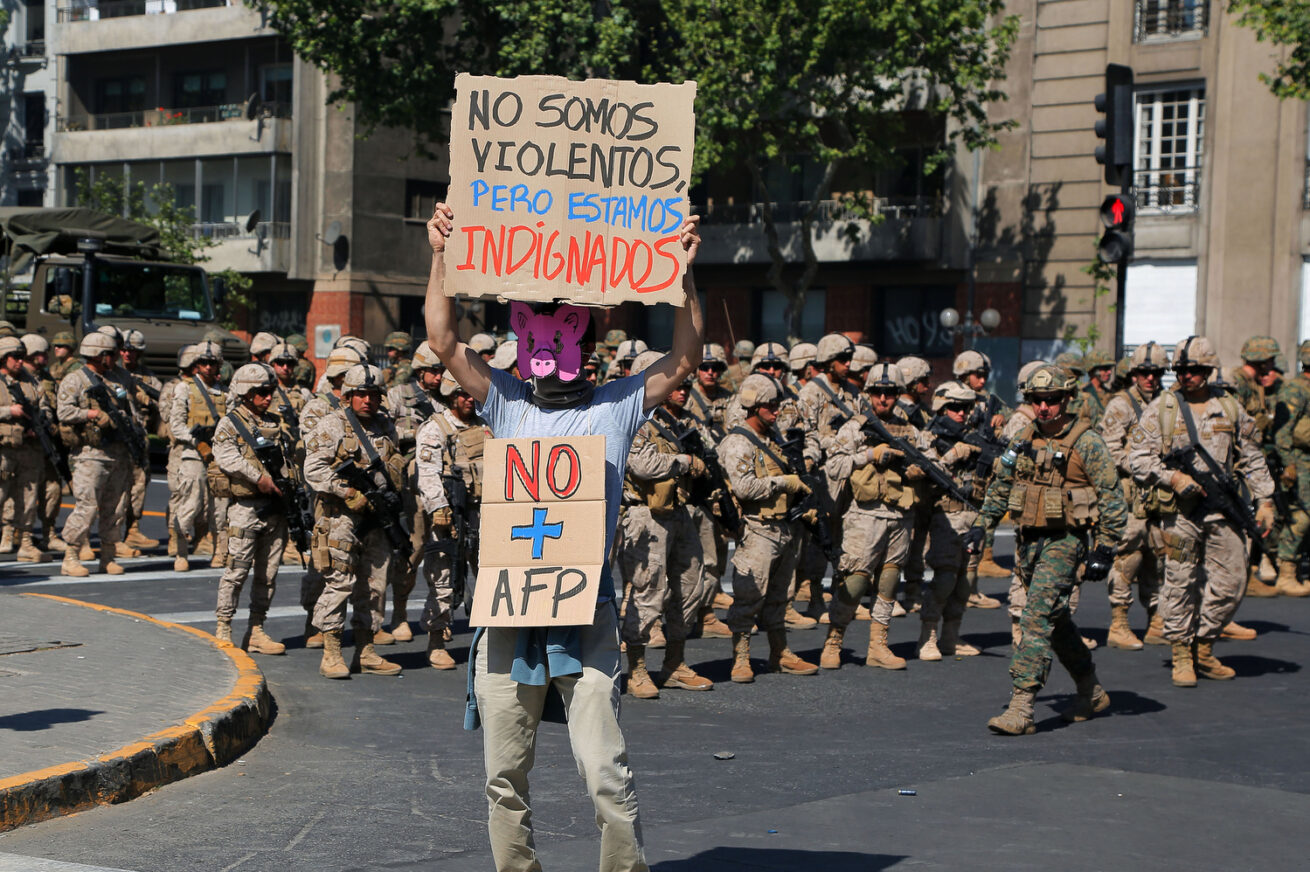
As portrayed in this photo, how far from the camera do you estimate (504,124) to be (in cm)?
539

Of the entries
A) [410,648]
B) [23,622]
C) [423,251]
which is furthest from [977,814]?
[423,251]

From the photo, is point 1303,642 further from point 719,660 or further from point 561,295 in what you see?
point 561,295

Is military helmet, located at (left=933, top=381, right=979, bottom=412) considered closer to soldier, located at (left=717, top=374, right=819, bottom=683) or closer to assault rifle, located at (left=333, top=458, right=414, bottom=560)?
soldier, located at (left=717, top=374, right=819, bottom=683)

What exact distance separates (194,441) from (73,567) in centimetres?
147

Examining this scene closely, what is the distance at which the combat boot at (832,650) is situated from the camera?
10.9m

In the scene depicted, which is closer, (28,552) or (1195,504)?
(1195,504)

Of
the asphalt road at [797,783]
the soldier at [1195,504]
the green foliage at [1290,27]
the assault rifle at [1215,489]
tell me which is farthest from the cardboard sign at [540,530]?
the green foliage at [1290,27]

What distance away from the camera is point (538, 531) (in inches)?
206

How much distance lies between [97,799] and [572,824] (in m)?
2.01

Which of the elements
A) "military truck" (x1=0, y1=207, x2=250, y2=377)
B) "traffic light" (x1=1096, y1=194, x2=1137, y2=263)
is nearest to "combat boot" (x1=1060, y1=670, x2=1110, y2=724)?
"traffic light" (x1=1096, y1=194, x2=1137, y2=263)

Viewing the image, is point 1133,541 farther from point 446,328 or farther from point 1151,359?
point 446,328

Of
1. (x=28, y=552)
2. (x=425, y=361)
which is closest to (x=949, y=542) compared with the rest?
(x=425, y=361)

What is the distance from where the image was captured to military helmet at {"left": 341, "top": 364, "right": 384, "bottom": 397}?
10.1 m

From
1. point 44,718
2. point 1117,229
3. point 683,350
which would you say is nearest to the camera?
point 683,350
